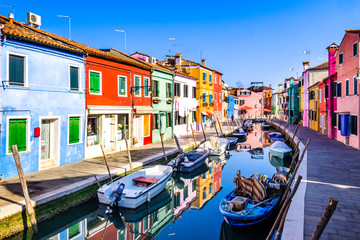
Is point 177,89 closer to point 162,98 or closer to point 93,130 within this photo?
point 162,98

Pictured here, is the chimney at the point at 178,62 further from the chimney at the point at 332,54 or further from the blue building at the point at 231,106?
the blue building at the point at 231,106

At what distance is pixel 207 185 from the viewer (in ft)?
50.7

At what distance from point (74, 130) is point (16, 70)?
436 centimetres

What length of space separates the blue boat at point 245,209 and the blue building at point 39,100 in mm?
9084

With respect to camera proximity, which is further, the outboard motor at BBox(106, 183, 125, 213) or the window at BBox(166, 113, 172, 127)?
the window at BBox(166, 113, 172, 127)

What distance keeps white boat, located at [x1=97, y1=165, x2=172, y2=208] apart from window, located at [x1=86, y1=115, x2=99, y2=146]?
5.03m

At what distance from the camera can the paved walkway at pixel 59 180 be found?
29.3ft

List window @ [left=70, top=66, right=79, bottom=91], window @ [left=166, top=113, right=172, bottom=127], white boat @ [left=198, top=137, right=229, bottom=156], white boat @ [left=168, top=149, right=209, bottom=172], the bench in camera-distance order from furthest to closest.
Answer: window @ [left=166, top=113, right=172, bottom=127] < white boat @ [left=198, top=137, right=229, bottom=156] < white boat @ [left=168, top=149, right=209, bottom=172] < window @ [left=70, top=66, right=79, bottom=91] < the bench

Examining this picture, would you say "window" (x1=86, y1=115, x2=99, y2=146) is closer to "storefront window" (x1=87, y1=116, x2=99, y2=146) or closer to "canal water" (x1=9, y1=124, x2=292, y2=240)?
"storefront window" (x1=87, y1=116, x2=99, y2=146)

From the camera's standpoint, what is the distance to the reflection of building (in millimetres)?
12934

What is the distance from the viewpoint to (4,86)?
38.1 feet

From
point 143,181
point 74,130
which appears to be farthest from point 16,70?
point 143,181

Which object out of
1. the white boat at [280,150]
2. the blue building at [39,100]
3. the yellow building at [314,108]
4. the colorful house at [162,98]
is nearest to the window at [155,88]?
the colorful house at [162,98]

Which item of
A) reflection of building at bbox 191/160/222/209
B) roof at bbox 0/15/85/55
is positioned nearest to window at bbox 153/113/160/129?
reflection of building at bbox 191/160/222/209
